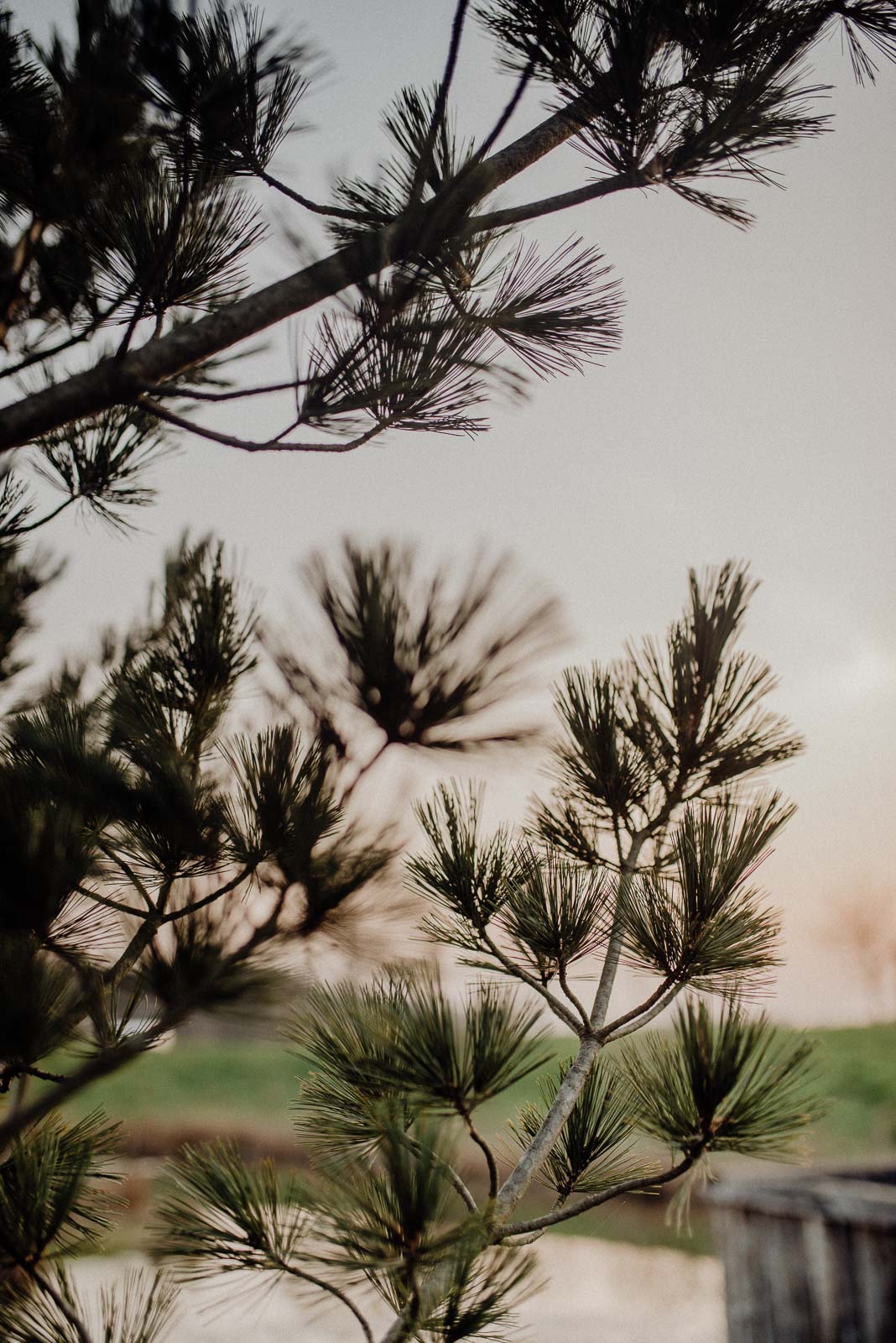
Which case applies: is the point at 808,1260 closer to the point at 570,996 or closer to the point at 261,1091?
the point at 570,996

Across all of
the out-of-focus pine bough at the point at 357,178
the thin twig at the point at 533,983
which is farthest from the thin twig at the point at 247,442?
the thin twig at the point at 533,983

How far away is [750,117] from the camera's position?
0.87 metres

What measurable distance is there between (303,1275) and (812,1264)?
2.36m

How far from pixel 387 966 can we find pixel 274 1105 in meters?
12.0

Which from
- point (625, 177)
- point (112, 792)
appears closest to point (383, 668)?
point (112, 792)

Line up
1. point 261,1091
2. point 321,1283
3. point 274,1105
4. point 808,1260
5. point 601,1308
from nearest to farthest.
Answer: point 321,1283 < point 808,1260 < point 601,1308 < point 274,1105 < point 261,1091

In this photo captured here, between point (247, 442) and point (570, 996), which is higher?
point (247, 442)

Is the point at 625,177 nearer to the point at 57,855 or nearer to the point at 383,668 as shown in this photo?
the point at 383,668

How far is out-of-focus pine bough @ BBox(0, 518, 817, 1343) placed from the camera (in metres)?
0.63

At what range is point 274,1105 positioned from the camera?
11266mm

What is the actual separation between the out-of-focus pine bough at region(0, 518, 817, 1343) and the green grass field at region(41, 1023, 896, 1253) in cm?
387

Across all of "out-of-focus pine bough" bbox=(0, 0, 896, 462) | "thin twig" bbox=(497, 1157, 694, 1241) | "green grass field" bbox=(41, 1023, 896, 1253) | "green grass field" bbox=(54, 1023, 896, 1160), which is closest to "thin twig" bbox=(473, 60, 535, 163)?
"out-of-focus pine bough" bbox=(0, 0, 896, 462)

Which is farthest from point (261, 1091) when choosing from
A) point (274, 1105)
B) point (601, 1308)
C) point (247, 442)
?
point (247, 442)

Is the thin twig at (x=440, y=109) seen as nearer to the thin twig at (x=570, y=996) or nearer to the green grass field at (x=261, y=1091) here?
the thin twig at (x=570, y=996)
